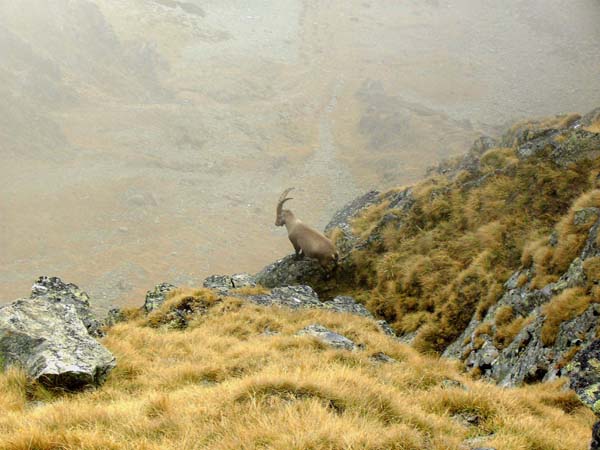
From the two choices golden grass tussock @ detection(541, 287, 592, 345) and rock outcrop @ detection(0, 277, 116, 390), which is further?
golden grass tussock @ detection(541, 287, 592, 345)

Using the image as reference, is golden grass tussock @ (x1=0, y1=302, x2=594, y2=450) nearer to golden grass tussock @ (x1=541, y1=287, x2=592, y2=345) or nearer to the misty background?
golden grass tussock @ (x1=541, y1=287, x2=592, y2=345)

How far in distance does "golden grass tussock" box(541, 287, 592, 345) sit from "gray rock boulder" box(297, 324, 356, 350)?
3628mm

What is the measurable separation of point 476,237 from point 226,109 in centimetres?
5912

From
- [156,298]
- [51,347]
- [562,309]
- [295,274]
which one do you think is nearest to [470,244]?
[562,309]

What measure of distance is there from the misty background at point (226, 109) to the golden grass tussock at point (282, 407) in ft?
88.3

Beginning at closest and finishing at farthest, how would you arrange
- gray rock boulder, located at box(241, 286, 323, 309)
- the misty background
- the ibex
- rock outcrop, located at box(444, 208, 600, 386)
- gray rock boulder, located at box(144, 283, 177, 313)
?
rock outcrop, located at box(444, 208, 600, 386) < gray rock boulder, located at box(144, 283, 177, 313) < gray rock boulder, located at box(241, 286, 323, 309) < the ibex < the misty background

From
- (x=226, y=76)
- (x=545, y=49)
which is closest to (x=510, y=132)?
(x=226, y=76)

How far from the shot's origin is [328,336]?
1064 cm

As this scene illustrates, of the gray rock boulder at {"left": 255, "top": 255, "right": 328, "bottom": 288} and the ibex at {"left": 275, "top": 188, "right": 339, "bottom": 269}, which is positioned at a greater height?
the ibex at {"left": 275, "top": 188, "right": 339, "bottom": 269}

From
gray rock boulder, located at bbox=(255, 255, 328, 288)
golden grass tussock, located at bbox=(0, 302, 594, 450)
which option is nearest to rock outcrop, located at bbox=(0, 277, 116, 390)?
golden grass tussock, located at bbox=(0, 302, 594, 450)

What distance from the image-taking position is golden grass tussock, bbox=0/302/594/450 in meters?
5.23

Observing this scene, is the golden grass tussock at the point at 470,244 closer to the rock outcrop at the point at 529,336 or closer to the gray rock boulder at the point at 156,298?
the rock outcrop at the point at 529,336

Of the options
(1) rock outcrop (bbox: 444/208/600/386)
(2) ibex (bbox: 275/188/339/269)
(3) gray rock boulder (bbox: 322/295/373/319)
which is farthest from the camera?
(2) ibex (bbox: 275/188/339/269)

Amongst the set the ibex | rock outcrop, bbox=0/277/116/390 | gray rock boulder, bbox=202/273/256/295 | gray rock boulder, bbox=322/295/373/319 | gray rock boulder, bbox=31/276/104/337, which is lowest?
gray rock boulder, bbox=322/295/373/319
